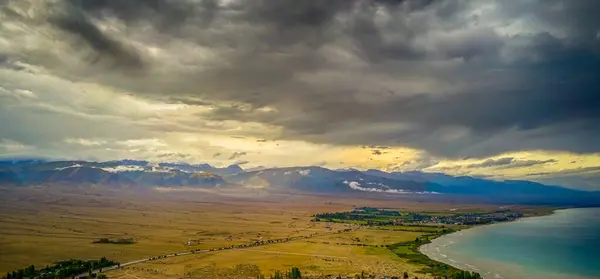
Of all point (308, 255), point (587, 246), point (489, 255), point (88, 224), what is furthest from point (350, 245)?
point (88, 224)

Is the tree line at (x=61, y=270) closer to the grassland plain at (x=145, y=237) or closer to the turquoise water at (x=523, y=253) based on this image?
the grassland plain at (x=145, y=237)

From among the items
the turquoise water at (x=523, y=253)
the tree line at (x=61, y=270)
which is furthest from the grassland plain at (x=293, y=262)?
the turquoise water at (x=523, y=253)

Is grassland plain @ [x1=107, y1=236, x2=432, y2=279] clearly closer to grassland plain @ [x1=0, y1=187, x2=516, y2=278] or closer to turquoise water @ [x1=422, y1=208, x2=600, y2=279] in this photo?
grassland plain @ [x1=0, y1=187, x2=516, y2=278]

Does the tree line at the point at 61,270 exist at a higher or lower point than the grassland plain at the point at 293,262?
lower

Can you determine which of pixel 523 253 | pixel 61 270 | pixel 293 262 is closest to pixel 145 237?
pixel 61 270

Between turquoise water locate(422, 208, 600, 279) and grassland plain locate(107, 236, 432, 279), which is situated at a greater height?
turquoise water locate(422, 208, 600, 279)

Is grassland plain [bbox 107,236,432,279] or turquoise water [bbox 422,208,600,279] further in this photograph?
turquoise water [bbox 422,208,600,279]

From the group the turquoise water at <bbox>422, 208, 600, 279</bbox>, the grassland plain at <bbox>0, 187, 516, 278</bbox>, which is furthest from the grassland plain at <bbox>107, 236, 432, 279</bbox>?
the turquoise water at <bbox>422, 208, 600, 279</bbox>

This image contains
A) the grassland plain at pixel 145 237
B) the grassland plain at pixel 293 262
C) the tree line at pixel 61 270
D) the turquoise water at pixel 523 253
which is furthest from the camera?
the grassland plain at pixel 145 237
